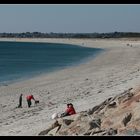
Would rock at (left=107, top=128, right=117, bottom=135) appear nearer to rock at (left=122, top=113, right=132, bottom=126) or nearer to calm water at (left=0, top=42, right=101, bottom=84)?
rock at (left=122, top=113, right=132, bottom=126)

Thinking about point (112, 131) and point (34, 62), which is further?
point (34, 62)

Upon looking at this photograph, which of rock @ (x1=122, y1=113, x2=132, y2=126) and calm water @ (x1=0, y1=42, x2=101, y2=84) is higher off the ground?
rock @ (x1=122, y1=113, x2=132, y2=126)

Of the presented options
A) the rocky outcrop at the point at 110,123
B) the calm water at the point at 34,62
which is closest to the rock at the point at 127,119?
the rocky outcrop at the point at 110,123

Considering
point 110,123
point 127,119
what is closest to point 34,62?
point 110,123

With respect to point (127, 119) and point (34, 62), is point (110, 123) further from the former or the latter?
point (34, 62)

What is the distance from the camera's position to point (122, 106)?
9172 millimetres

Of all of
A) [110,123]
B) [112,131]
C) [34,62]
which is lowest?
[34,62]

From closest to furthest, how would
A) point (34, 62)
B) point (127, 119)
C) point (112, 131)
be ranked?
point (112, 131)
point (127, 119)
point (34, 62)

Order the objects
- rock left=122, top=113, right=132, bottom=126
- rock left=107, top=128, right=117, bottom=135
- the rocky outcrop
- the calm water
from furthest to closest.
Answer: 1. the calm water
2. rock left=122, top=113, right=132, bottom=126
3. the rocky outcrop
4. rock left=107, top=128, right=117, bottom=135

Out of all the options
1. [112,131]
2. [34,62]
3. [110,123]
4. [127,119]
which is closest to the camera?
[112,131]

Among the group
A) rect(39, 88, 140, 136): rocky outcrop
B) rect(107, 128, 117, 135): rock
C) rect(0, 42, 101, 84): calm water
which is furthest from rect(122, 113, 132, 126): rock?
rect(0, 42, 101, 84): calm water

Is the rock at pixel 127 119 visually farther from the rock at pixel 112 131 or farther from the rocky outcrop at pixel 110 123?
the rock at pixel 112 131
